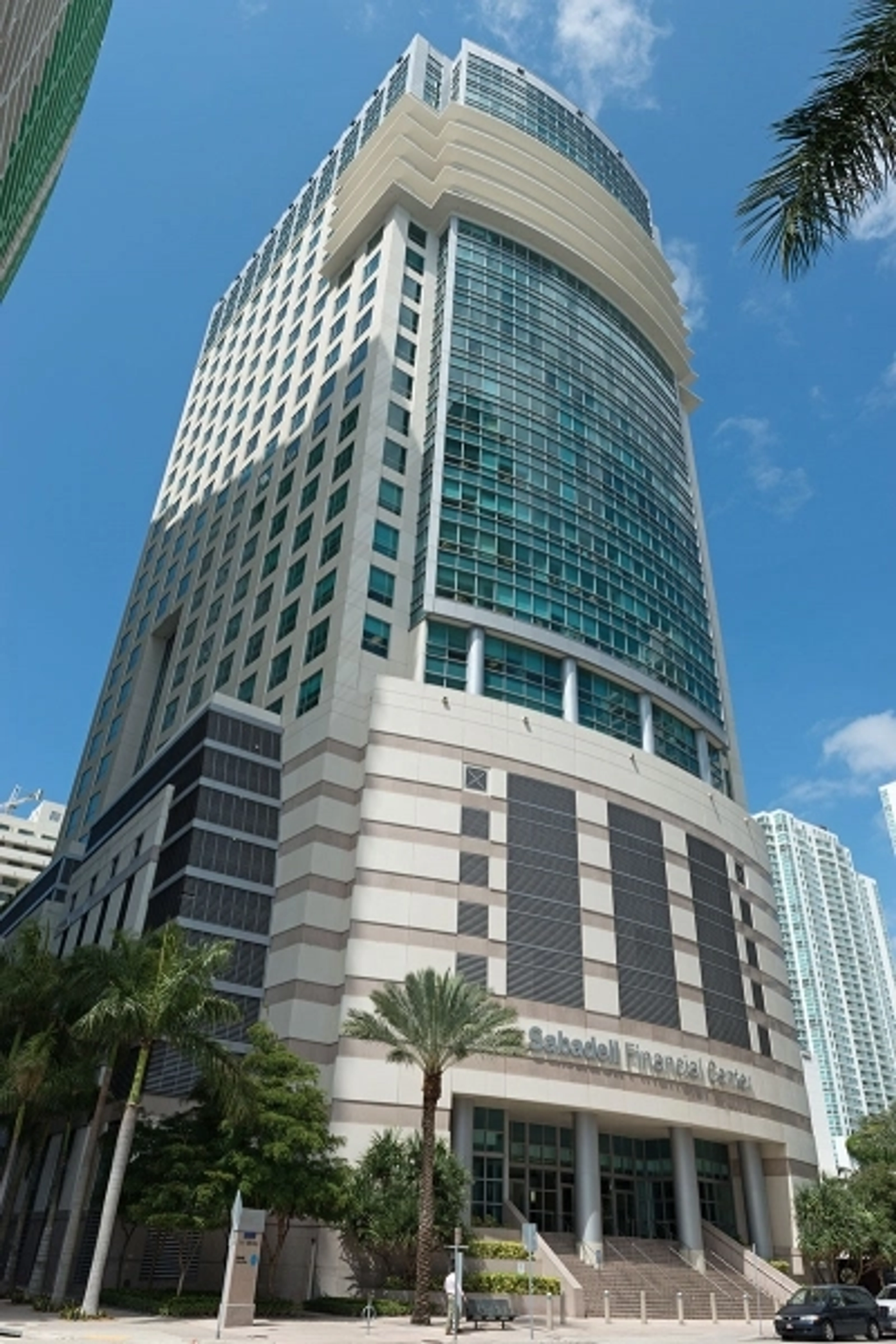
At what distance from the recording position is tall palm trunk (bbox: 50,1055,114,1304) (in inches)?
1261

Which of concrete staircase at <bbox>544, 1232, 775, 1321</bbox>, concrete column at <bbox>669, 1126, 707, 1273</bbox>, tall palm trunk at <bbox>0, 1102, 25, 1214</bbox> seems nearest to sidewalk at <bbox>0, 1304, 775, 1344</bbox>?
concrete staircase at <bbox>544, 1232, 775, 1321</bbox>

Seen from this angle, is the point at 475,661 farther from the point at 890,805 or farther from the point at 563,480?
the point at 890,805

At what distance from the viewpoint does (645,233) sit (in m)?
92.6

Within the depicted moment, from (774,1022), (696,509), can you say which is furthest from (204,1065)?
(696,509)

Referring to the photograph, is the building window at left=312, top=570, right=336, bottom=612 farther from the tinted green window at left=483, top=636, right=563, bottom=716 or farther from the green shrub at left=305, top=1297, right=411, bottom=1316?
the green shrub at left=305, top=1297, right=411, bottom=1316

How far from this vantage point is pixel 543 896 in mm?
50938

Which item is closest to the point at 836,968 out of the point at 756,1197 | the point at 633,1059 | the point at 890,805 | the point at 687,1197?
the point at 890,805

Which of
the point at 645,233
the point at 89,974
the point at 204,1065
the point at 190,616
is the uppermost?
the point at 645,233

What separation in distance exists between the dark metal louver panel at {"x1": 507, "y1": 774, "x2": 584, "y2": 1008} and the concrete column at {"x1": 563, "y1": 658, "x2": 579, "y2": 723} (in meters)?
6.33

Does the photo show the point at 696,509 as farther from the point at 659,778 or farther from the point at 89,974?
the point at 89,974

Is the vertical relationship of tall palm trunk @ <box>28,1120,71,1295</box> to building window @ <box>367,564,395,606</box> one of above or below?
below

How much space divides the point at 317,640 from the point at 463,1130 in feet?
90.8

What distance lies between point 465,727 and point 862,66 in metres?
43.8

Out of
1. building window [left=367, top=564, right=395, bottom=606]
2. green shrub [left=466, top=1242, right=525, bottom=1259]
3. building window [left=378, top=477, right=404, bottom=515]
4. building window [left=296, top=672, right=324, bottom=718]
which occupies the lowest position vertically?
green shrub [left=466, top=1242, right=525, bottom=1259]
